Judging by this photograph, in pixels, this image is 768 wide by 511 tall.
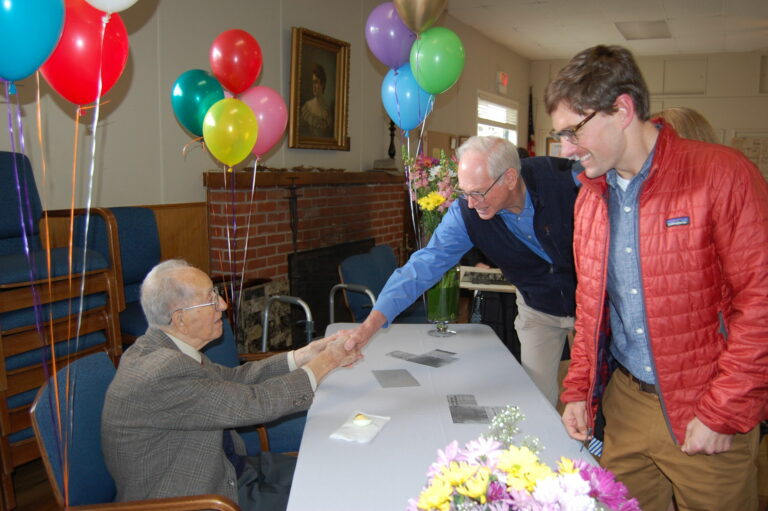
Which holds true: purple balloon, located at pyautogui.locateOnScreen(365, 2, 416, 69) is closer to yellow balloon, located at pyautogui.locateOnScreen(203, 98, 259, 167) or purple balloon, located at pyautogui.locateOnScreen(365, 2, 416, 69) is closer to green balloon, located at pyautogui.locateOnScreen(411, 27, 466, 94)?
green balloon, located at pyautogui.locateOnScreen(411, 27, 466, 94)

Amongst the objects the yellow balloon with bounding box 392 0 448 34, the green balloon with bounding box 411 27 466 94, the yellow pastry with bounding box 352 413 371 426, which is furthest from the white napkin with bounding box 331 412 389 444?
the yellow balloon with bounding box 392 0 448 34

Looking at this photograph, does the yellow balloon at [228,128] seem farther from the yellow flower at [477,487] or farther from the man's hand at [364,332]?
the yellow flower at [477,487]

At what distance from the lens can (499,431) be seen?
0.95 metres

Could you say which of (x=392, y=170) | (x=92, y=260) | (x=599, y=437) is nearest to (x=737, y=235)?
(x=599, y=437)

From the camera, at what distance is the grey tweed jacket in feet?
5.00

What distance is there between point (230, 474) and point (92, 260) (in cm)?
152

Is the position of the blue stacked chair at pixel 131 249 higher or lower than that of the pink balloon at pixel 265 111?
lower

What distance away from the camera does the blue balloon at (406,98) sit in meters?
3.60

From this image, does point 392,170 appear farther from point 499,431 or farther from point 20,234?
point 499,431

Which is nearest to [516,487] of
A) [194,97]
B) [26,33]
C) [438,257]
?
[438,257]

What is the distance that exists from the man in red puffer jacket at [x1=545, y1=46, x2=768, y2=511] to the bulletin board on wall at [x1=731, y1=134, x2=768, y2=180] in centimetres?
938

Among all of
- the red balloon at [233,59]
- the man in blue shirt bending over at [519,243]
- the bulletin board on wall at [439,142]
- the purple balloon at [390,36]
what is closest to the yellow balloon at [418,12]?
the purple balloon at [390,36]

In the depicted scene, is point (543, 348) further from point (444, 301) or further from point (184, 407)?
point (184, 407)

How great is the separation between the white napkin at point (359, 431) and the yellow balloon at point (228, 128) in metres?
1.62
